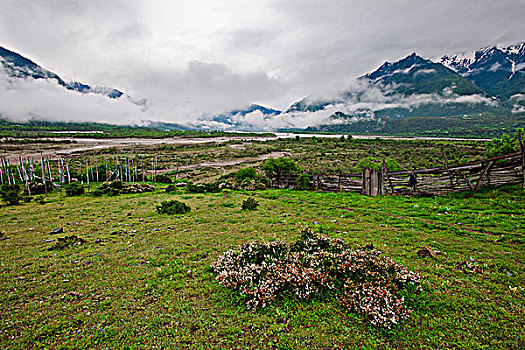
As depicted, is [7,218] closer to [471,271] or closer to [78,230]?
[78,230]

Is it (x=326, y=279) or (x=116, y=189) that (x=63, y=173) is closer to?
(x=116, y=189)

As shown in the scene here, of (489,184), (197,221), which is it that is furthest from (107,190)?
(489,184)

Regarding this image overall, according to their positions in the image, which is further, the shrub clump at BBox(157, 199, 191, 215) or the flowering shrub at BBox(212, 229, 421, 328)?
the shrub clump at BBox(157, 199, 191, 215)

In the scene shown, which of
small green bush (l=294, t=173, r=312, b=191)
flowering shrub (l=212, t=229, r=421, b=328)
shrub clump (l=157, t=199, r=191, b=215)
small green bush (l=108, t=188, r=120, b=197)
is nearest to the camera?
flowering shrub (l=212, t=229, r=421, b=328)

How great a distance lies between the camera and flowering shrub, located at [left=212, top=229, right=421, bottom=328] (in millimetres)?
4055

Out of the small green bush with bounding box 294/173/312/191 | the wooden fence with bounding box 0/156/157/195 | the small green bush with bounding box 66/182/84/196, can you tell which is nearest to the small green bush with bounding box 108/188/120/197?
the small green bush with bounding box 66/182/84/196

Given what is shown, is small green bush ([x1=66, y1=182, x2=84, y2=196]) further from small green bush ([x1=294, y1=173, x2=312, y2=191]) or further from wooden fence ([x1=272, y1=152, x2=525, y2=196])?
wooden fence ([x1=272, y1=152, x2=525, y2=196])

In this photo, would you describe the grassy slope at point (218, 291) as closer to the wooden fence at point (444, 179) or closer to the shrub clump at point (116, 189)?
Answer: the wooden fence at point (444, 179)

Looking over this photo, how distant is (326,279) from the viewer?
187 inches

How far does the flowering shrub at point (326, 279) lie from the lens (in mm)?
4055

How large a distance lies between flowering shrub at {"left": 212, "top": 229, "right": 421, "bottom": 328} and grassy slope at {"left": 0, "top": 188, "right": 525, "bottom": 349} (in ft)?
0.71

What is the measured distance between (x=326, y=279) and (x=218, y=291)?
2404 millimetres

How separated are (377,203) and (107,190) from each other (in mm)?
24531

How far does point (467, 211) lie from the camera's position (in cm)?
1024
